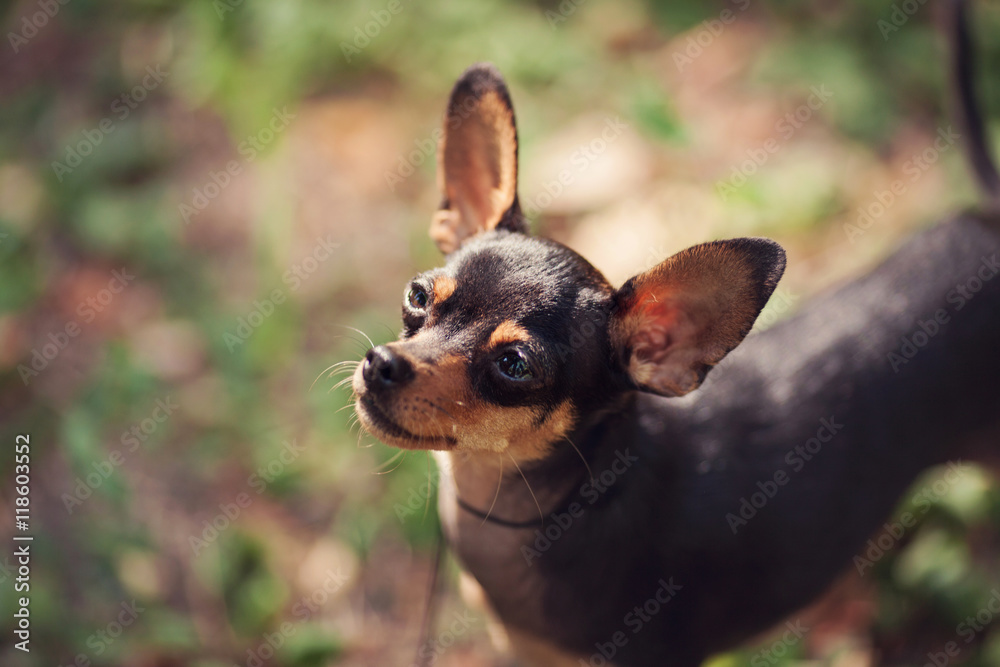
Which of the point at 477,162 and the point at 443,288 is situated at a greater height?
the point at 477,162

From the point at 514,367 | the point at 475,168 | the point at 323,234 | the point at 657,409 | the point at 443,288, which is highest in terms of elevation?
the point at 475,168

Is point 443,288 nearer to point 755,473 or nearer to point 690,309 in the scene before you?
point 690,309

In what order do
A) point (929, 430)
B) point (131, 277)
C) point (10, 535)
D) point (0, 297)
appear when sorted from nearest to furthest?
point (929, 430) → point (10, 535) → point (0, 297) → point (131, 277)

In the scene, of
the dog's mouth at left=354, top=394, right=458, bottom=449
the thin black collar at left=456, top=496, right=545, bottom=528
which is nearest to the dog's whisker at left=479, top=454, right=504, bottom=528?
the thin black collar at left=456, top=496, right=545, bottom=528

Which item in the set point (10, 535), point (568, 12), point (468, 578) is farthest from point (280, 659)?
point (568, 12)

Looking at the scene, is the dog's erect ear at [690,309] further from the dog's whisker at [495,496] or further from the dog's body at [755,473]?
the dog's whisker at [495,496]

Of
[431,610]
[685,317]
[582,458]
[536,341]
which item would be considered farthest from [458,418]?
[431,610]

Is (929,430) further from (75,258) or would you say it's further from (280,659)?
(75,258)

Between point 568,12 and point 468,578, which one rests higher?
point 568,12
